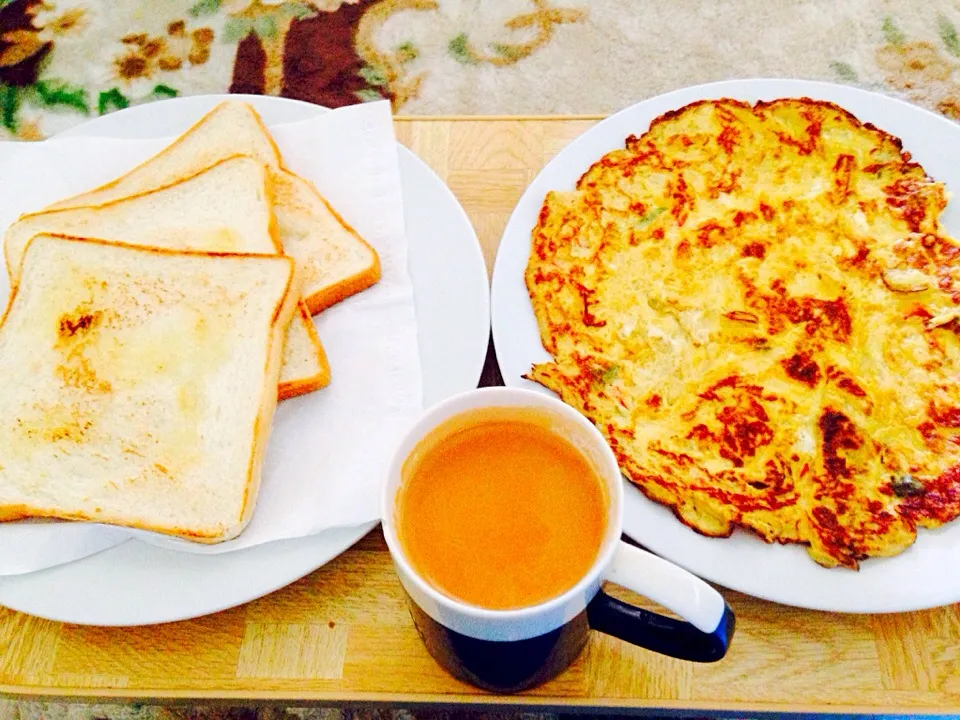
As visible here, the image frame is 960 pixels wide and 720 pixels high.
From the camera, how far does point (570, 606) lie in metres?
0.79

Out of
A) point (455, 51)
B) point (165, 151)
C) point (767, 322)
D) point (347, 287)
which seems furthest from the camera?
point (455, 51)

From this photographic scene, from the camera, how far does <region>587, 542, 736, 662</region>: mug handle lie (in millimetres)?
741

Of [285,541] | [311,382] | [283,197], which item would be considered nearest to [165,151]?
[283,197]

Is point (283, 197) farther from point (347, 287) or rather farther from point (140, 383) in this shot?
point (140, 383)

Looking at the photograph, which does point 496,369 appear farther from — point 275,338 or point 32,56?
point 32,56

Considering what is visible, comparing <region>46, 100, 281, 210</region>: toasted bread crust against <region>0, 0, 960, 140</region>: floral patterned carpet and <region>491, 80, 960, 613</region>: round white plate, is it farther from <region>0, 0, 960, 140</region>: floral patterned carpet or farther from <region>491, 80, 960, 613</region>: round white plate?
<region>0, 0, 960, 140</region>: floral patterned carpet

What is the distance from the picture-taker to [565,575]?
81 cm

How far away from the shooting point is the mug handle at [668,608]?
2.43 ft

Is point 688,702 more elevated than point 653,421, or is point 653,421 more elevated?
point 653,421

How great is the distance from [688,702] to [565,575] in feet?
1.21

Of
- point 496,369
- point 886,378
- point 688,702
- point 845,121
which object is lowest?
point 688,702

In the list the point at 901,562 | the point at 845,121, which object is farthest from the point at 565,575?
the point at 845,121

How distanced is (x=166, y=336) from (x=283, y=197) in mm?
323

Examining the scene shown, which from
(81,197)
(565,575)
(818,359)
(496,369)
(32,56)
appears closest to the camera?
(565,575)
